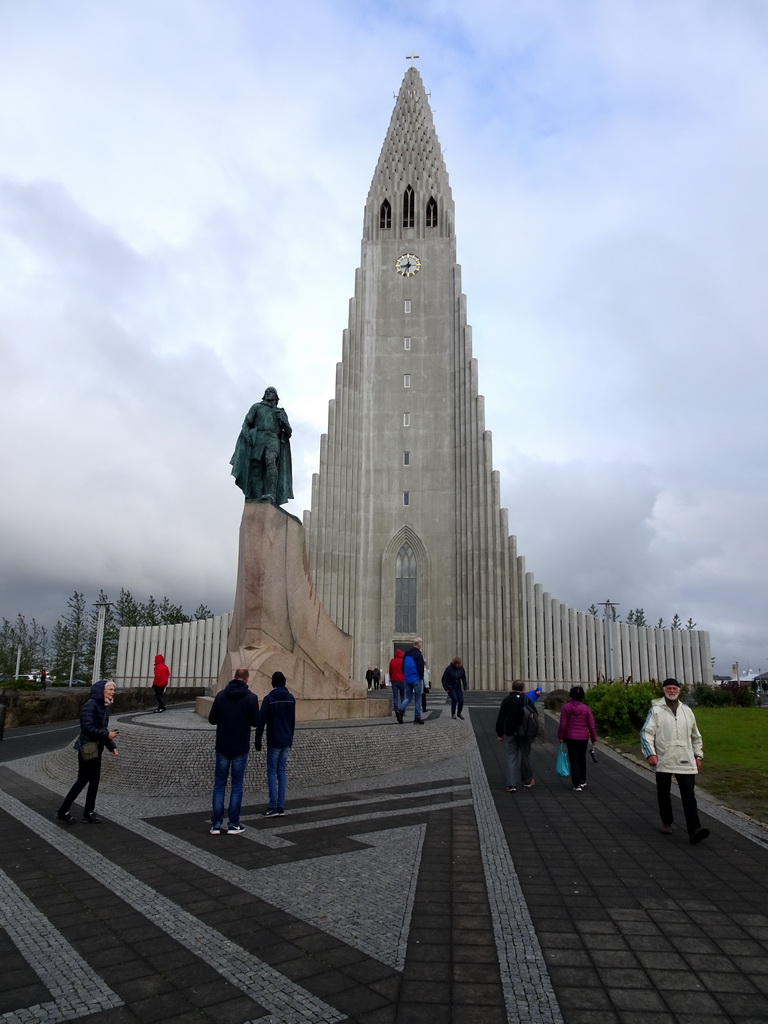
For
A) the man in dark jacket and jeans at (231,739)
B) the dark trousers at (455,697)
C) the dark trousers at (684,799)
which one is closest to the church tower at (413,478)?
the dark trousers at (455,697)

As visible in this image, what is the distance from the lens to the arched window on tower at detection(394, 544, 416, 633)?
128 ft

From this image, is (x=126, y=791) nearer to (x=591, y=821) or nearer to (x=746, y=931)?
(x=591, y=821)

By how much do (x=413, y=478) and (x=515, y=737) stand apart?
31.8m

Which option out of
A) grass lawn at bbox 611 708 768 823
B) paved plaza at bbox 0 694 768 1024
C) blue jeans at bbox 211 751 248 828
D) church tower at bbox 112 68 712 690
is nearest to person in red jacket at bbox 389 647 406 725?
grass lawn at bbox 611 708 768 823

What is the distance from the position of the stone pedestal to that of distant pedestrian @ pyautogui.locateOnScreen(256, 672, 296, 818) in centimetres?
376

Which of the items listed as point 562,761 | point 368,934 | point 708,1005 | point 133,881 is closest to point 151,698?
point 562,761

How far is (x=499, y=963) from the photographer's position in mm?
3658

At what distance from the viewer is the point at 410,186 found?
44.4m

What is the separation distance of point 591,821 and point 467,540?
31.5m

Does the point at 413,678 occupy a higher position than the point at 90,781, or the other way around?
the point at 413,678

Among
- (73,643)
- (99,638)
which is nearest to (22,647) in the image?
(73,643)

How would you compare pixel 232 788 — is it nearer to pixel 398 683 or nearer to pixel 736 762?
pixel 398 683

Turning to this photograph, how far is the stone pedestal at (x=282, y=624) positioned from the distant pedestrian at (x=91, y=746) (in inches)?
145

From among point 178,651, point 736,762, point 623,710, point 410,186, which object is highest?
point 410,186
